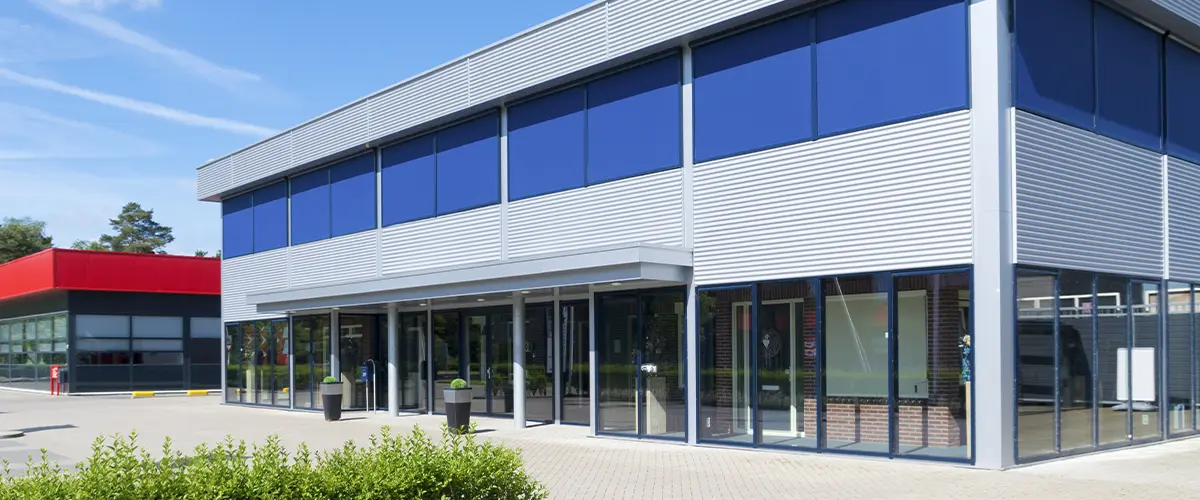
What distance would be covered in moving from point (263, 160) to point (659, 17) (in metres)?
16.4

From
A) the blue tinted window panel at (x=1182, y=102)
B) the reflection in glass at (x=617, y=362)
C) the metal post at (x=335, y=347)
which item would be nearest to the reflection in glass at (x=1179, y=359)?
the blue tinted window panel at (x=1182, y=102)

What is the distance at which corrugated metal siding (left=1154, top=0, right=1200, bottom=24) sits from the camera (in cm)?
1619

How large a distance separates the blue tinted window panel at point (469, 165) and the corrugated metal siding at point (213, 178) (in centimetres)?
1146

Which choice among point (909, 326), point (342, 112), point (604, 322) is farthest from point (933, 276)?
point (342, 112)

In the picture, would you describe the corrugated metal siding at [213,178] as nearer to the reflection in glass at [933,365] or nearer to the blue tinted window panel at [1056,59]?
the reflection in glass at [933,365]

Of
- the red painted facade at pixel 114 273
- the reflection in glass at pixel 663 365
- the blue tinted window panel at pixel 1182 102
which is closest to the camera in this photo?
the blue tinted window panel at pixel 1182 102

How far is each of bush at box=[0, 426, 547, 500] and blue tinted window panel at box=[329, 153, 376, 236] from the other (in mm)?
17273

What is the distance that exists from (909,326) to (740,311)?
3.10 m

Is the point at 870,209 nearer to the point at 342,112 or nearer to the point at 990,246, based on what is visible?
the point at 990,246

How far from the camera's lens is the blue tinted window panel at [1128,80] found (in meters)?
15.9

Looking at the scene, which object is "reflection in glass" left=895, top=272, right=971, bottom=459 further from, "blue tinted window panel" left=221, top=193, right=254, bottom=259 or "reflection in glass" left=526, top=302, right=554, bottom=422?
"blue tinted window panel" left=221, top=193, right=254, bottom=259

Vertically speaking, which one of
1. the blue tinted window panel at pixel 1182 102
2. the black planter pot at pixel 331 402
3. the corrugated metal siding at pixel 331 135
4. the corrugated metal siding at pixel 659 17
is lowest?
the black planter pot at pixel 331 402

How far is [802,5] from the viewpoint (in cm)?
1593

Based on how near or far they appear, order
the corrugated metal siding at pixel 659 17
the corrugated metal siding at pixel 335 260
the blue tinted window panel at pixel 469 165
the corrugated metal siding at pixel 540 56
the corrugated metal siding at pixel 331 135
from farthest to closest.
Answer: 1. the corrugated metal siding at pixel 335 260
2. the corrugated metal siding at pixel 331 135
3. the blue tinted window panel at pixel 469 165
4. the corrugated metal siding at pixel 540 56
5. the corrugated metal siding at pixel 659 17
